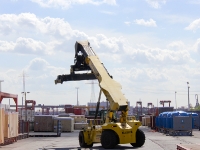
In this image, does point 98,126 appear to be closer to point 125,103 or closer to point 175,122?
point 125,103

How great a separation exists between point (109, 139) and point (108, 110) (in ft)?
7.47

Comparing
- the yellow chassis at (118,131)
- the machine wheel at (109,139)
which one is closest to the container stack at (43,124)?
the yellow chassis at (118,131)

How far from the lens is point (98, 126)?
30.8 meters

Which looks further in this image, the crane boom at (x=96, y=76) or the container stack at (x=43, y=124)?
the container stack at (x=43, y=124)

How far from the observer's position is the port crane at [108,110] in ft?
93.5

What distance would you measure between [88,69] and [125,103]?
5.79 m

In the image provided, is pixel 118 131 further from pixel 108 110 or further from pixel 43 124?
pixel 43 124

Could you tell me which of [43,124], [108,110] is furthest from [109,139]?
[43,124]

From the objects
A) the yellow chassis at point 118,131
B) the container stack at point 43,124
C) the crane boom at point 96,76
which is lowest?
the container stack at point 43,124

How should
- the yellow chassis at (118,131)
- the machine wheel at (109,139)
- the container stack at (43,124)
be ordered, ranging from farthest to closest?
the container stack at (43,124), the yellow chassis at (118,131), the machine wheel at (109,139)

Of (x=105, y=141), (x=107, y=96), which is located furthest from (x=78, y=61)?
(x=105, y=141)

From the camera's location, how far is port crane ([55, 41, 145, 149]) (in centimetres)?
2850

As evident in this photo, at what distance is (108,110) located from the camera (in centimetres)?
2984

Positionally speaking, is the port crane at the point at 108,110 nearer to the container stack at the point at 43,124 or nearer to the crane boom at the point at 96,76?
the crane boom at the point at 96,76
